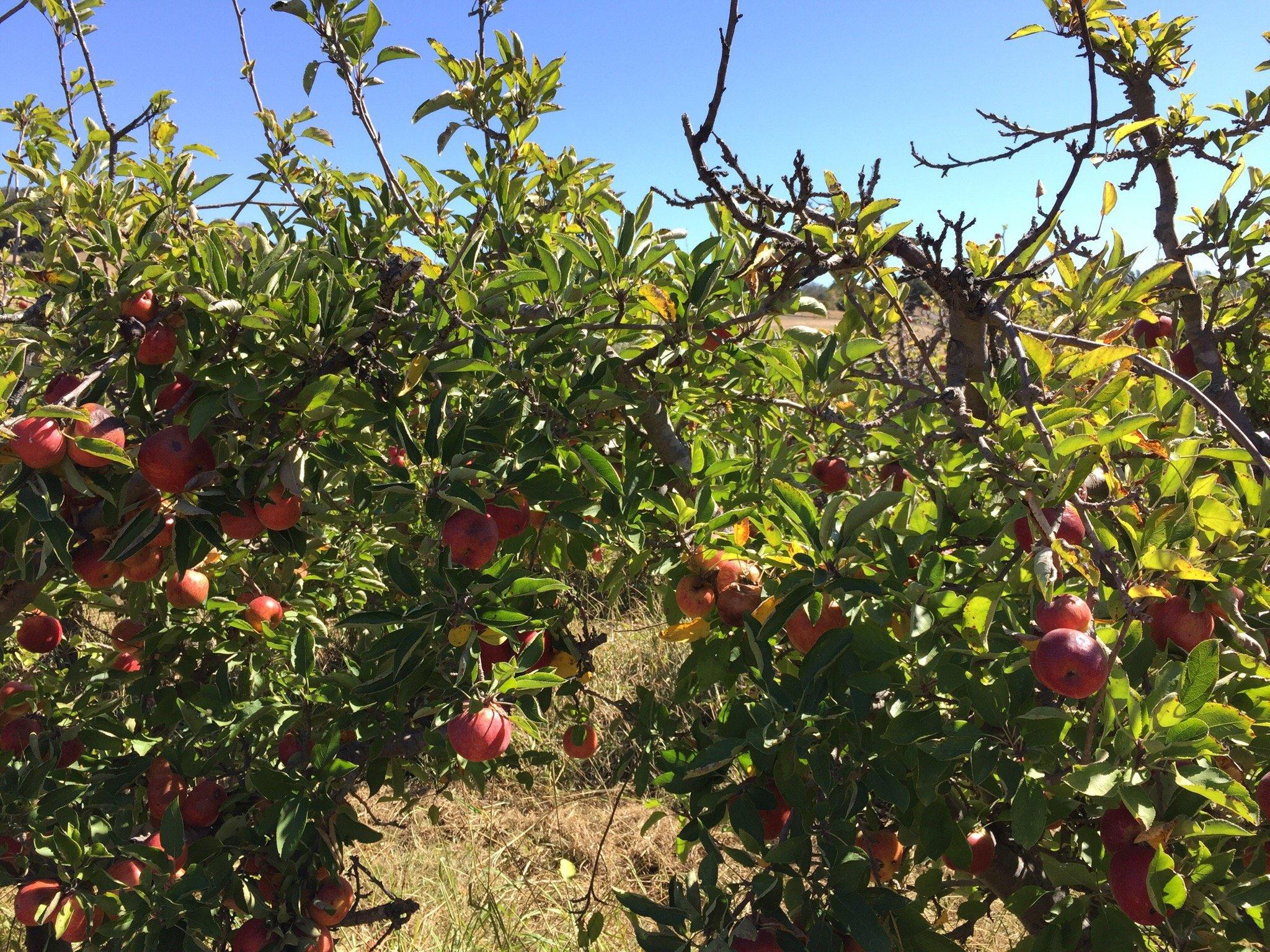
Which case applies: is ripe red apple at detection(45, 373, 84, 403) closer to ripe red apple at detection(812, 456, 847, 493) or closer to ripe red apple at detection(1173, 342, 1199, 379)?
ripe red apple at detection(812, 456, 847, 493)

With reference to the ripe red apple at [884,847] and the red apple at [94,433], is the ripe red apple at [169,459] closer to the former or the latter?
the red apple at [94,433]

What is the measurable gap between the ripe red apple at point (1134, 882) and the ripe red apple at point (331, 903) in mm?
1595

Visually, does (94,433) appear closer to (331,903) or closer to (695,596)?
(695,596)

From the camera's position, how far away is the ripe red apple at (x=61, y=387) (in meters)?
1.32

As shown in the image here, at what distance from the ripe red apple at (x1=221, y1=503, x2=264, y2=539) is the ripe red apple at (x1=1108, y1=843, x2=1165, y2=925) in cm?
156

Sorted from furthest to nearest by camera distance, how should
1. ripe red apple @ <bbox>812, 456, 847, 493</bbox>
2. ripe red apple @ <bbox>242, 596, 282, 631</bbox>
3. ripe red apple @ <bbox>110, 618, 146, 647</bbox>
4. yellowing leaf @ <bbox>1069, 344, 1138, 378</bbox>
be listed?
1. ripe red apple @ <bbox>110, 618, 146, 647</bbox>
2. ripe red apple @ <bbox>242, 596, 282, 631</bbox>
3. ripe red apple @ <bbox>812, 456, 847, 493</bbox>
4. yellowing leaf @ <bbox>1069, 344, 1138, 378</bbox>

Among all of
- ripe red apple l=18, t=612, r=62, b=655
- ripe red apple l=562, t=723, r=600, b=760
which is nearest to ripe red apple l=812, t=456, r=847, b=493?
ripe red apple l=562, t=723, r=600, b=760

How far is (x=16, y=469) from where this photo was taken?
1.33m

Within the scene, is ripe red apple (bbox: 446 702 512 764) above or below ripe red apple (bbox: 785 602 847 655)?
below

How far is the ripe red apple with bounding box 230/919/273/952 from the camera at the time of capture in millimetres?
1746

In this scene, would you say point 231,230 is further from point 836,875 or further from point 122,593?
point 836,875

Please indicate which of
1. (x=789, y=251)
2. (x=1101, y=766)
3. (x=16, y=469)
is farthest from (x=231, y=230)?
(x=1101, y=766)

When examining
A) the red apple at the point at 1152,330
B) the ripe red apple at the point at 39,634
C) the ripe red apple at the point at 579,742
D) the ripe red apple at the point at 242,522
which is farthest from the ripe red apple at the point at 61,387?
the red apple at the point at 1152,330

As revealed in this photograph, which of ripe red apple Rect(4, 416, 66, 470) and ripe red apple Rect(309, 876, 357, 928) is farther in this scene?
ripe red apple Rect(309, 876, 357, 928)
